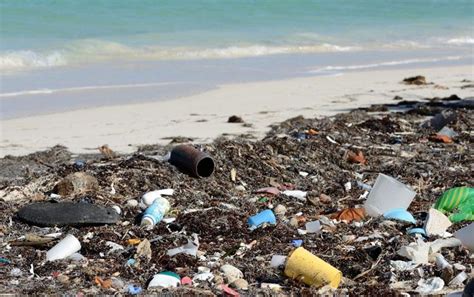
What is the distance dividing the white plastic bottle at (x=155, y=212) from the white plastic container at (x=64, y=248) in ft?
1.90

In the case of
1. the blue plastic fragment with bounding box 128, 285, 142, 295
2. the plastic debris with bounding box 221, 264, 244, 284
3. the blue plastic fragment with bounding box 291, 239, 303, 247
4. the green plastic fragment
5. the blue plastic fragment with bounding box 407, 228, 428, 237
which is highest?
the green plastic fragment

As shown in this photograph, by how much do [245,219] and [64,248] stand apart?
1254 mm

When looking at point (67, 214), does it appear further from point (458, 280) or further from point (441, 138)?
point (441, 138)

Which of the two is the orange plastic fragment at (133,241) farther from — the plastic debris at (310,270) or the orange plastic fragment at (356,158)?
the orange plastic fragment at (356,158)

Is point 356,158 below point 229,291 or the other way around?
the other way around

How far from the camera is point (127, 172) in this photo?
21.8ft

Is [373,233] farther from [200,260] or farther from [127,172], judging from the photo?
[127,172]

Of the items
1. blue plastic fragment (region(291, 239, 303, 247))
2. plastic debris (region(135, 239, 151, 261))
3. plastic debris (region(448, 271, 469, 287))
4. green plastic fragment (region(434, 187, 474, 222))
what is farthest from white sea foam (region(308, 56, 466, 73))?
plastic debris (region(448, 271, 469, 287))

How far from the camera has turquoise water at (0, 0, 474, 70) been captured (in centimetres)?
1786

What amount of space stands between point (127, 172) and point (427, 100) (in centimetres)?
598

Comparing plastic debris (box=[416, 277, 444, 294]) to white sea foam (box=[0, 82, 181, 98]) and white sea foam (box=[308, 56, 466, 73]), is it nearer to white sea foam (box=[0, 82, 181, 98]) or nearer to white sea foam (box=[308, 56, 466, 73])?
white sea foam (box=[0, 82, 181, 98])

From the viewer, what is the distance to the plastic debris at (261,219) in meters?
5.58

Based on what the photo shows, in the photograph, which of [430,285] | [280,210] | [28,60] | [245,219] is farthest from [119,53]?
[430,285]

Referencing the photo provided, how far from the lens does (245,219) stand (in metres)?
5.70
